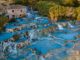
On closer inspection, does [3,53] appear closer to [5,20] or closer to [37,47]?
[37,47]

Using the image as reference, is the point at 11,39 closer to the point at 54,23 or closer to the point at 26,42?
the point at 26,42

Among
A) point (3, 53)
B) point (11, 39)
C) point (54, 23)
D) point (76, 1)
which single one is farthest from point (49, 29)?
point (76, 1)

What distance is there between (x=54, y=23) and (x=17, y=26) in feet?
9.88

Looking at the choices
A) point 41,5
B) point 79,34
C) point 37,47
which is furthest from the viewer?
point 41,5

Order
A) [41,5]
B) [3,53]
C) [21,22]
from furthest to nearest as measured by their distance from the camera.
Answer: [41,5]
[21,22]
[3,53]

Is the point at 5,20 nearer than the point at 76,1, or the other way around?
the point at 5,20

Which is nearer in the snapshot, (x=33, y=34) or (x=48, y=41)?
(x=48, y=41)

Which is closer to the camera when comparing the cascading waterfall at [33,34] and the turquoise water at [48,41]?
the turquoise water at [48,41]

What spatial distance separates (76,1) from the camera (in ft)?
89.2

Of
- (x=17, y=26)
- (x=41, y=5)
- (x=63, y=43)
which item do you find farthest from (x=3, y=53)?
(x=41, y=5)

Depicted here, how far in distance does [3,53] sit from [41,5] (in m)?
9.82

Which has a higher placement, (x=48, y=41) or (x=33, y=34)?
(x=33, y=34)

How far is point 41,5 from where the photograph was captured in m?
25.6

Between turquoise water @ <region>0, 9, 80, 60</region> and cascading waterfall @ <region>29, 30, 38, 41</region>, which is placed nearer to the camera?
turquoise water @ <region>0, 9, 80, 60</region>
